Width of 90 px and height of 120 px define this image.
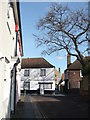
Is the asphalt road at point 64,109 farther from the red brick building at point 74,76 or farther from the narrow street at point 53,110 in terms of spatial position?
the red brick building at point 74,76

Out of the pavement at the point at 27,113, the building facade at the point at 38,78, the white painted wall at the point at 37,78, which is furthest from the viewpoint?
the white painted wall at the point at 37,78

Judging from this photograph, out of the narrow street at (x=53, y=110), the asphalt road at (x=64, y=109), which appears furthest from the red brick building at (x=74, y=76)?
the narrow street at (x=53, y=110)

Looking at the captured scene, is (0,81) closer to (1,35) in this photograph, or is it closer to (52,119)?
(1,35)

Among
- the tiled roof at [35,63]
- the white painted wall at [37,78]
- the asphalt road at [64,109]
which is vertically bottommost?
the asphalt road at [64,109]

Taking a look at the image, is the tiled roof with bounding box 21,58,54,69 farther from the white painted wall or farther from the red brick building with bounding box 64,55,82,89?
the red brick building with bounding box 64,55,82,89

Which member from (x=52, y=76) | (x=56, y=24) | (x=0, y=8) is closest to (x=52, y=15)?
(x=56, y=24)

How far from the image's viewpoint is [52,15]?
1165 inches

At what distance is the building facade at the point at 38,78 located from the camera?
46.2 metres

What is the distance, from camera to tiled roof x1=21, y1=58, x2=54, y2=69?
47741 mm

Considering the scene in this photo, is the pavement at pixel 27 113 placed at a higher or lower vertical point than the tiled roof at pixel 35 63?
lower

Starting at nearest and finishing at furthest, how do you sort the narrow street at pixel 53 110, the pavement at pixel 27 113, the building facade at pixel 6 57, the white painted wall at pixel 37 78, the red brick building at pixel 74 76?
the building facade at pixel 6 57
the pavement at pixel 27 113
the narrow street at pixel 53 110
the white painted wall at pixel 37 78
the red brick building at pixel 74 76

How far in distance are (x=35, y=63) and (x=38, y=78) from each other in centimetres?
408

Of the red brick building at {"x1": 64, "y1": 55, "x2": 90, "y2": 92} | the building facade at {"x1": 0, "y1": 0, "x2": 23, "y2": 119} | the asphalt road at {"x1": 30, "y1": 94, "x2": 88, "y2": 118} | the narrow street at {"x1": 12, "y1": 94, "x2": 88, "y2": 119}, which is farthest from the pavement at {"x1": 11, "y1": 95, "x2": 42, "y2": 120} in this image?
the red brick building at {"x1": 64, "y1": 55, "x2": 90, "y2": 92}

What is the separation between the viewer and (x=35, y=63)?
49281 mm
